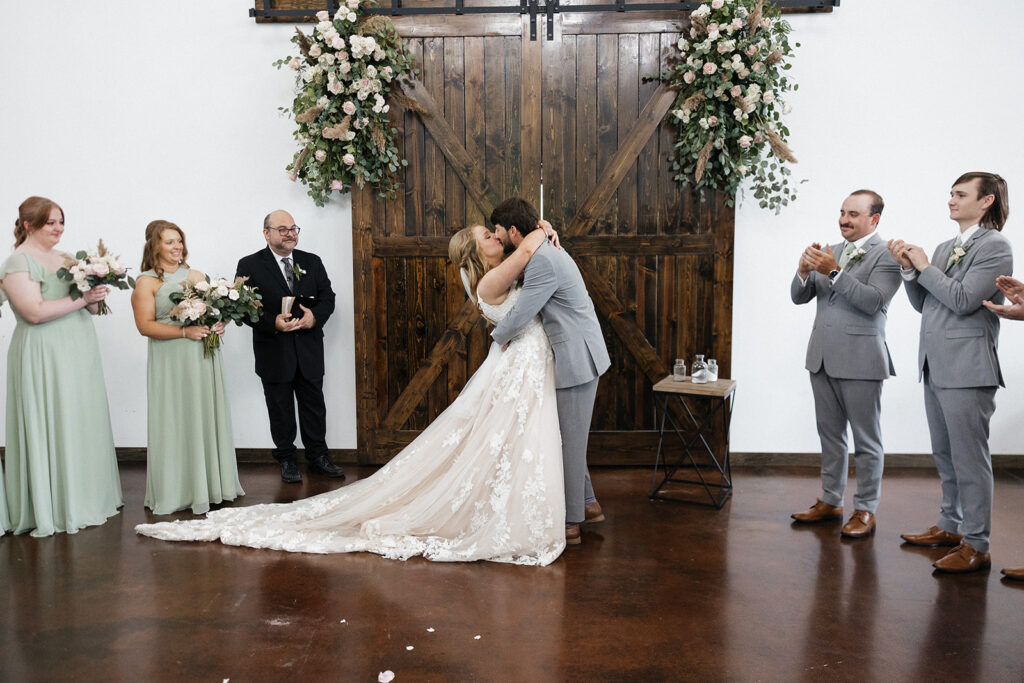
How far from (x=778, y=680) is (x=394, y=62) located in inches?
172

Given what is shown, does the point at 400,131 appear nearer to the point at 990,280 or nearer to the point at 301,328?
the point at 301,328

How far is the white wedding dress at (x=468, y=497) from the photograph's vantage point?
397 cm

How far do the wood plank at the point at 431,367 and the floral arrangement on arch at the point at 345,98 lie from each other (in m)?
1.14

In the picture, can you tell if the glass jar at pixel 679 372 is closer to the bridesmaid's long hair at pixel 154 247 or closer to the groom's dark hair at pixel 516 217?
the groom's dark hair at pixel 516 217

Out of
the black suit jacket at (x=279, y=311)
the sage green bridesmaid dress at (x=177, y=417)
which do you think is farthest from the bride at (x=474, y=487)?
the black suit jacket at (x=279, y=311)

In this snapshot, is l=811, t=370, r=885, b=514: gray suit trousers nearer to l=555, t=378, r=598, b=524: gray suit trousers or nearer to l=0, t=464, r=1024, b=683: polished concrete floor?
l=0, t=464, r=1024, b=683: polished concrete floor

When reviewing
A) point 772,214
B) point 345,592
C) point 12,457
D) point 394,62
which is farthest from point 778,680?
point 394,62

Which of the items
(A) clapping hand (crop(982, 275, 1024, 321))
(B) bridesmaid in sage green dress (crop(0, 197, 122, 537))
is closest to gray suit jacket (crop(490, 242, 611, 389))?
(A) clapping hand (crop(982, 275, 1024, 321))

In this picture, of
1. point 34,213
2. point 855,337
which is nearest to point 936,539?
point 855,337

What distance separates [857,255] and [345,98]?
11.0 ft

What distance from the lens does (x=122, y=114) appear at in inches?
226

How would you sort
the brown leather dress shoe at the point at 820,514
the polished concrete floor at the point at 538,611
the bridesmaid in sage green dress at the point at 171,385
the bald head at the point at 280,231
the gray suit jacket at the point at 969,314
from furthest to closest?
1. the bald head at the point at 280,231
2. the bridesmaid in sage green dress at the point at 171,385
3. the brown leather dress shoe at the point at 820,514
4. the gray suit jacket at the point at 969,314
5. the polished concrete floor at the point at 538,611

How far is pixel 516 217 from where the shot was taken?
13.8ft

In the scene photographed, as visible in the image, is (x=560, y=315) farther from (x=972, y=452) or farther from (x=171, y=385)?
(x=171, y=385)
